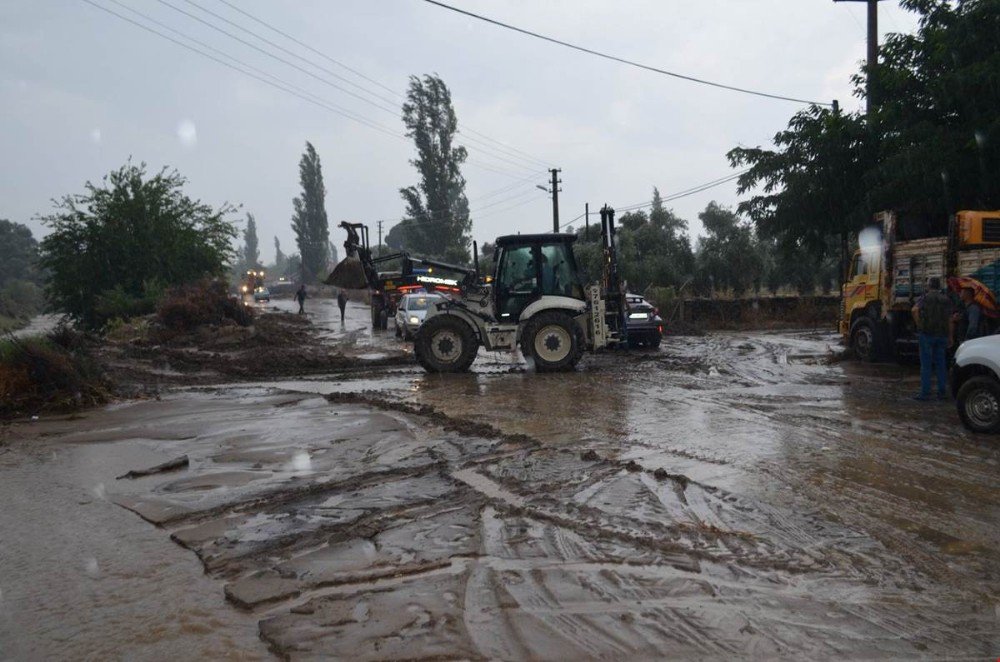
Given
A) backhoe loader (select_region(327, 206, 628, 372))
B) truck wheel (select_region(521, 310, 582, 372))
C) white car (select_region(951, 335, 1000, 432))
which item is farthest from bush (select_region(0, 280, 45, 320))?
white car (select_region(951, 335, 1000, 432))

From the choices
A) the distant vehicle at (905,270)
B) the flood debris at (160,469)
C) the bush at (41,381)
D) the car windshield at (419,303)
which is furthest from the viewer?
the car windshield at (419,303)

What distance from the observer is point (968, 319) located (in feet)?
39.6

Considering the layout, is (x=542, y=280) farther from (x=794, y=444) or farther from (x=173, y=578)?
(x=173, y=578)

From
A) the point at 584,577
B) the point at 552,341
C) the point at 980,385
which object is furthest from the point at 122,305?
the point at 584,577

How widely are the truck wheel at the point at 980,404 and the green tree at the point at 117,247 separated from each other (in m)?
27.7

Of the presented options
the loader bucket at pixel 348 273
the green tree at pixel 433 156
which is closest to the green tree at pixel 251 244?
the green tree at pixel 433 156

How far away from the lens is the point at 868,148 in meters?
17.8

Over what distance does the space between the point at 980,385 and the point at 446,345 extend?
9.53 metres

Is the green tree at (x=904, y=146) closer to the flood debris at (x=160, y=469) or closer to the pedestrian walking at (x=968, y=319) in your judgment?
the pedestrian walking at (x=968, y=319)

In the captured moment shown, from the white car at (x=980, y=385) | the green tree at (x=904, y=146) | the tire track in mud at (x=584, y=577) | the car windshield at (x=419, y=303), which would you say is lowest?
the tire track in mud at (x=584, y=577)

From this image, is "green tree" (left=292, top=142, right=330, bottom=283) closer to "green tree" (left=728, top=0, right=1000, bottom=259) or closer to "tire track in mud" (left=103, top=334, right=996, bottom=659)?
"green tree" (left=728, top=0, right=1000, bottom=259)

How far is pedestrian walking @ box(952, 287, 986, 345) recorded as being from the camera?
1156 centimetres

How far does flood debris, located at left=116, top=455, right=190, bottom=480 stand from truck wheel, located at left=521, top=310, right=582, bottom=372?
8304mm

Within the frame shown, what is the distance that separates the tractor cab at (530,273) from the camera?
610 inches
